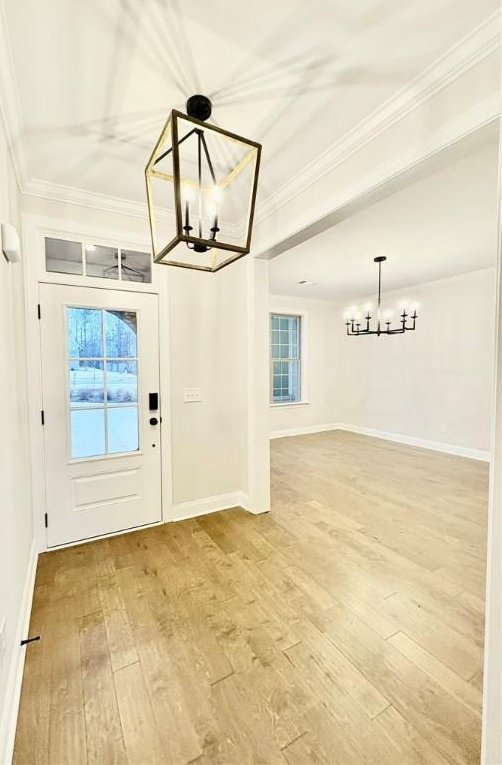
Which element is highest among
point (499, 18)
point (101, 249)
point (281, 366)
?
point (499, 18)

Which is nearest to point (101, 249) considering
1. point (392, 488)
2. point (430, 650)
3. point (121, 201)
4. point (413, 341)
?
point (121, 201)

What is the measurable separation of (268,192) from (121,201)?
122 cm

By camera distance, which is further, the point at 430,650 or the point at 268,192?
the point at 268,192

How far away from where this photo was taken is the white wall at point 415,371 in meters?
5.04

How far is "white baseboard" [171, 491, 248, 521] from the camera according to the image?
3.11m

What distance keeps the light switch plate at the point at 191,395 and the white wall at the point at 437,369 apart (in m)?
3.80

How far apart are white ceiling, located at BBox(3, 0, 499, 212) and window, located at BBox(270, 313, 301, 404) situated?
482cm

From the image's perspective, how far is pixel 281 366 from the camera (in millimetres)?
6969

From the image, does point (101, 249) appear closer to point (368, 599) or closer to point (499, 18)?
point (499, 18)

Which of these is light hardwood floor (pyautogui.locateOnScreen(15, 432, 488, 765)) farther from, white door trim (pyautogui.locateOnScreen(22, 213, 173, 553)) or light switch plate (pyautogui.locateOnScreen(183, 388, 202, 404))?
light switch plate (pyautogui.locateOnScreen(183, 388, 202, 404))

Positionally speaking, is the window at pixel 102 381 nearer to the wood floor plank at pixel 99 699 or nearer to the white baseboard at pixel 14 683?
the white baseboard at pixel 14 683

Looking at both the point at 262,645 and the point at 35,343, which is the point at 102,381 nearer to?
the point at 35,343

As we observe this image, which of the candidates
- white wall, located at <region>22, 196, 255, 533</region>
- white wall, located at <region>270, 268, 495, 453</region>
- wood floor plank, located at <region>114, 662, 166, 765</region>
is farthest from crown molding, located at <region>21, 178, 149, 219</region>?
white wall, located at <region>270, 268, 495, 453</region>

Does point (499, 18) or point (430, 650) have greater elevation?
point (499, 18)
